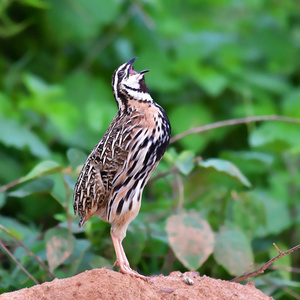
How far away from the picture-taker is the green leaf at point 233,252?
568cm

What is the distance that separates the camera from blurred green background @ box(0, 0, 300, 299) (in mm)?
5852

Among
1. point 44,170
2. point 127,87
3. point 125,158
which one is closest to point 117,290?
point 125,158

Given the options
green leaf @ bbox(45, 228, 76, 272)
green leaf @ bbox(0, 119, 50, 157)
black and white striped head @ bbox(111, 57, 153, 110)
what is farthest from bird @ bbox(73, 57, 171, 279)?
green leaf @ bbox(0, 119, 50, 157)

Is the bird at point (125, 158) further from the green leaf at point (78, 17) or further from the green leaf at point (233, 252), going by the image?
the green leaf at point (78, 17)

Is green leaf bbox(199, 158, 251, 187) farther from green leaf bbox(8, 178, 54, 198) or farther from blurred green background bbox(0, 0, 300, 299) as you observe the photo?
green leaf bbox(8, 178, 54, 198)

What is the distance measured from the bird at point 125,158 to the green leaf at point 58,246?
2.56ft

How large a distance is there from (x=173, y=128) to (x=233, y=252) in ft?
12.0

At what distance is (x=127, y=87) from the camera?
4.63m

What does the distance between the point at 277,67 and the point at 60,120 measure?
3.67m

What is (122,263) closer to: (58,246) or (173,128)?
(58,246)

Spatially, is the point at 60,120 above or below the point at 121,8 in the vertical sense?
below

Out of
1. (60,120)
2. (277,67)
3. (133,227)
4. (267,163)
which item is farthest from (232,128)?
(133,227)

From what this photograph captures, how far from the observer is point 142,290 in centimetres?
416

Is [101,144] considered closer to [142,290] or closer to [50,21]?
[142,290]
